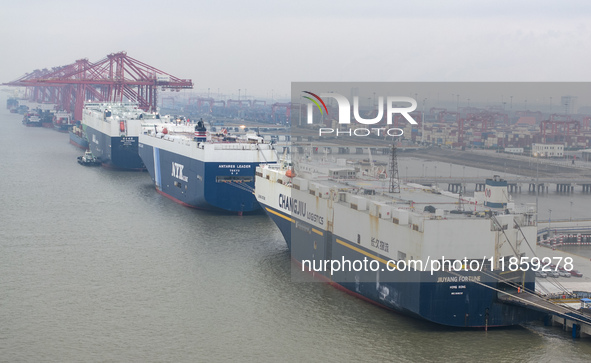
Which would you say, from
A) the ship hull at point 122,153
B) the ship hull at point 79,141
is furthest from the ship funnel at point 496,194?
the ship hull at point 79,141

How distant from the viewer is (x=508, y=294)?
→ 59.3ft

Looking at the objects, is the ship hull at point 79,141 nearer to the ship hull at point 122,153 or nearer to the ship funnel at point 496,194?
the ship hull at point 122,153

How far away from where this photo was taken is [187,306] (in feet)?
66.9

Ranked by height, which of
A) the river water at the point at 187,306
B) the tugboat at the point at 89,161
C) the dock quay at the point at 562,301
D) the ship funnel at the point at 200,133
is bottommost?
the river water at the point at 187,306

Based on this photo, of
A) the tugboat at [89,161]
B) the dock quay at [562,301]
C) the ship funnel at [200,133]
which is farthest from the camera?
the tugboat at [89,161]

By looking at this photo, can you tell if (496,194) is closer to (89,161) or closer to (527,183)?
(527,183)

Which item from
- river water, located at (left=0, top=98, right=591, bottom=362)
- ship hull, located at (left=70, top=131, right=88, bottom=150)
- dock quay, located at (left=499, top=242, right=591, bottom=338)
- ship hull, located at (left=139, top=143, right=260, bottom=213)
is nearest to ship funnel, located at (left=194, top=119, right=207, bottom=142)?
ship hull, located at (left=139, top=143, right=260, bottom=213)

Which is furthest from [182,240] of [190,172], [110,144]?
[110,144]

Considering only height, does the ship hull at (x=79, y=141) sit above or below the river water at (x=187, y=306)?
above

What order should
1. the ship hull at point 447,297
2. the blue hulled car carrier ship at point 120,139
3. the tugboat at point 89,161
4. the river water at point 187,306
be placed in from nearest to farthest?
the river water at point 187,306
the ship hull at point 447,297
the blue hulled car carrier ship at point 120,139
the tugboat at point 89,161

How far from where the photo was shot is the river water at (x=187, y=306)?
56.3 feet

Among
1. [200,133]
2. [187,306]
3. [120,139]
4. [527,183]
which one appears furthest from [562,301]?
[120,139]

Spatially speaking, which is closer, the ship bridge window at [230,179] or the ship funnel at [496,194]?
the ship funnel at [496,194]

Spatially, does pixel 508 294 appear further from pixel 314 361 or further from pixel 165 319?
pixel 165 319
